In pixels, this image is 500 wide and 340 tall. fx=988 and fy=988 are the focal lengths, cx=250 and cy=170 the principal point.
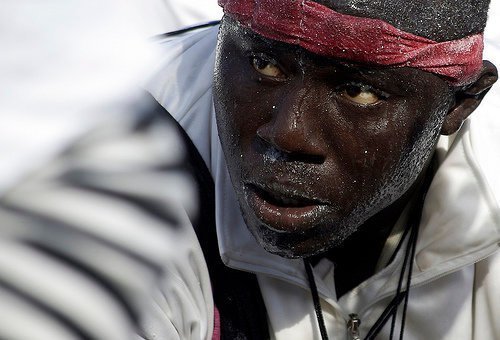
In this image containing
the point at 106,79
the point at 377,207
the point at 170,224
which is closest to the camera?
the point at 106,79

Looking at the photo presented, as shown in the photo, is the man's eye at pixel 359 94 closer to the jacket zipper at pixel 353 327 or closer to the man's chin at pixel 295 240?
the man's chin at pixel 295 240

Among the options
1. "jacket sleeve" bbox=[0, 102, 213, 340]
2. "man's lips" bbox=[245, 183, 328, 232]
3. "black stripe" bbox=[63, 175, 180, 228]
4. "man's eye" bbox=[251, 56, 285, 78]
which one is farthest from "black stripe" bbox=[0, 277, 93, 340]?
"man's eye" bbox=[251, 56, 285, 78]

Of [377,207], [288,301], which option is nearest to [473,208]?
[377,207]

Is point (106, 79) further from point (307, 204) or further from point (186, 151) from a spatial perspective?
point (186, 151)

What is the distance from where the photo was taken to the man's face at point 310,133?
4.58 ft

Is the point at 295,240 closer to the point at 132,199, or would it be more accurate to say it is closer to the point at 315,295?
the point at 315,295

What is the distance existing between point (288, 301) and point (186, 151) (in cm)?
32

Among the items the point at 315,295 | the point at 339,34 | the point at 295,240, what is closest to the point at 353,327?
the point at 315,295

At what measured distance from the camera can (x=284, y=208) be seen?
142cm

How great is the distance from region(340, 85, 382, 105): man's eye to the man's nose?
0.19 feet

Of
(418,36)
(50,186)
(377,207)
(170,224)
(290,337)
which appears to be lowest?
(50,186)

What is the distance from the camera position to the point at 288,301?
169cm

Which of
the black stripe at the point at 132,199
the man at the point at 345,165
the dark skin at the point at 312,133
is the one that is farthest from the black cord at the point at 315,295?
the black stripe at the point at 132,199

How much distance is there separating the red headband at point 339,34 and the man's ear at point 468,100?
0.18 m
